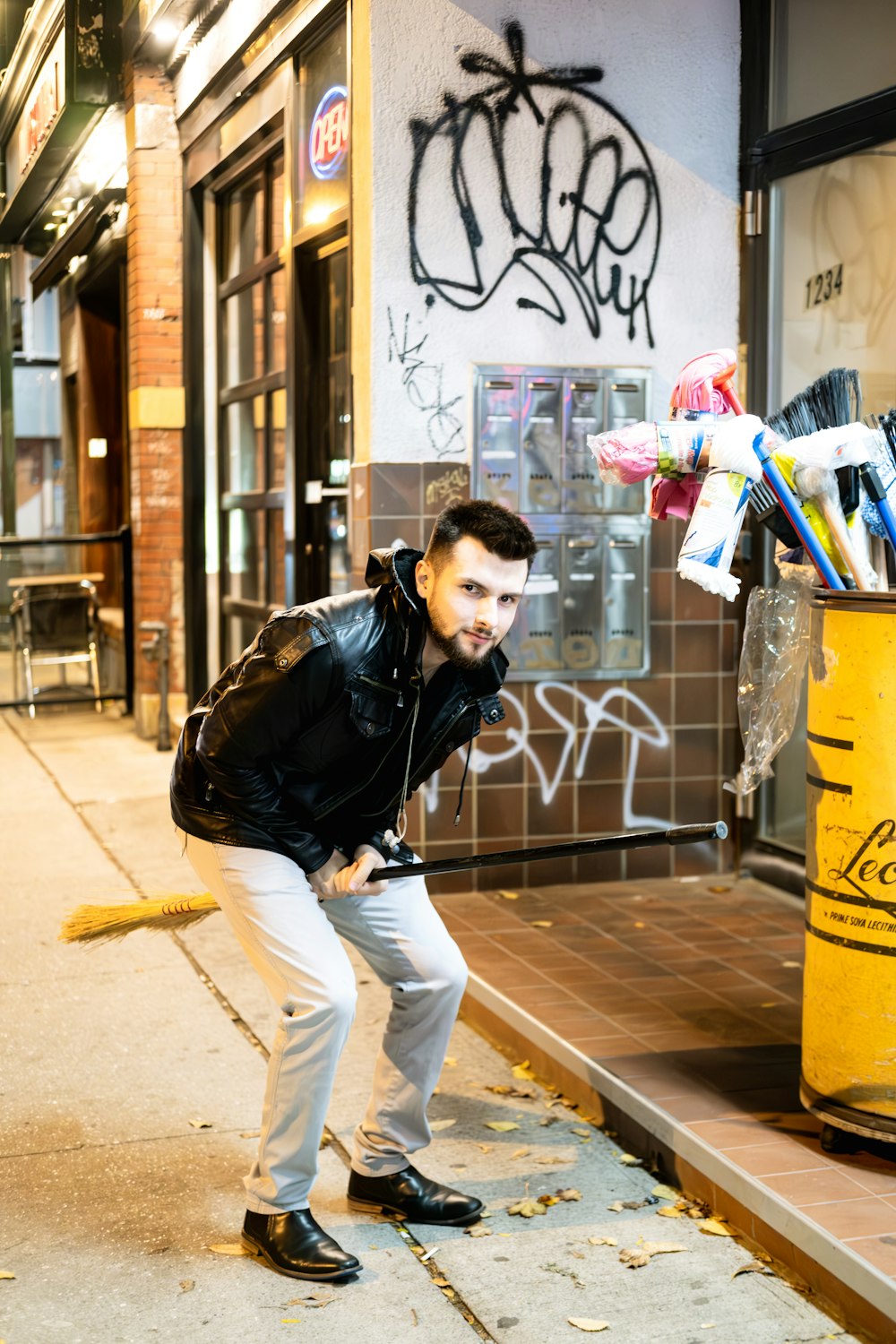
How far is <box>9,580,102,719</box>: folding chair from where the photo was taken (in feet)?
39.1

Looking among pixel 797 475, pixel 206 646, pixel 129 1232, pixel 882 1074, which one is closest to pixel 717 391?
pixel 797 475

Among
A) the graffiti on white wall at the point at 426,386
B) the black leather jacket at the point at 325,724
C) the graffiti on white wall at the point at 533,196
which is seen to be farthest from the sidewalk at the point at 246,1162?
the graffiti on white wall at the point at 533,196

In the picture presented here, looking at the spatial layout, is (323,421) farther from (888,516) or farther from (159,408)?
(888,516)

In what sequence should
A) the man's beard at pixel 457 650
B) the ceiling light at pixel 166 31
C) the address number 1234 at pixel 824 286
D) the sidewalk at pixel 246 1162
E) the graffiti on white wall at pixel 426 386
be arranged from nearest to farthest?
1. the sidewalk at pixel 246 1162
2. the man's beard at pixel 457 650
3. the address number 1234 at pixel 824 286
4. the graffiti on white wall at pixel 426 386
5. the ceiling light at pixel 166 31

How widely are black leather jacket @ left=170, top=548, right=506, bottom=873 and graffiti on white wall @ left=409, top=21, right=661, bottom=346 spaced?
Result: 296cm

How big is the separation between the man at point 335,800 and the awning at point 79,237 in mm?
8211

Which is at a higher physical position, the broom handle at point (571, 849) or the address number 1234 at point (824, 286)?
the address number 1234 at point (824, 286)

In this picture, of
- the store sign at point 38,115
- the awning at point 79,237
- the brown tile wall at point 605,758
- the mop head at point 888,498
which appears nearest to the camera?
the mop head at point 888,498

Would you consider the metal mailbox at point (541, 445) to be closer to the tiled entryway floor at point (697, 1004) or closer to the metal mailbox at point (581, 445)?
Result: the metal mailbox at point (581, 445)

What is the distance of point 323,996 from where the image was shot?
3.37 meters

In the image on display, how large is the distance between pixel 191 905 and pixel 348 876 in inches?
22.0

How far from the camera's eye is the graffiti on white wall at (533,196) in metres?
6.05

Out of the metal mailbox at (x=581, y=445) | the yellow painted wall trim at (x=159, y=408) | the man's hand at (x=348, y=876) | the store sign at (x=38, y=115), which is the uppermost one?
the store sign at (x=38, y=115)

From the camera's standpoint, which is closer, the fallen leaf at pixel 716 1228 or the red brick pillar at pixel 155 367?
the fallen leaf at pixel 716 1228
